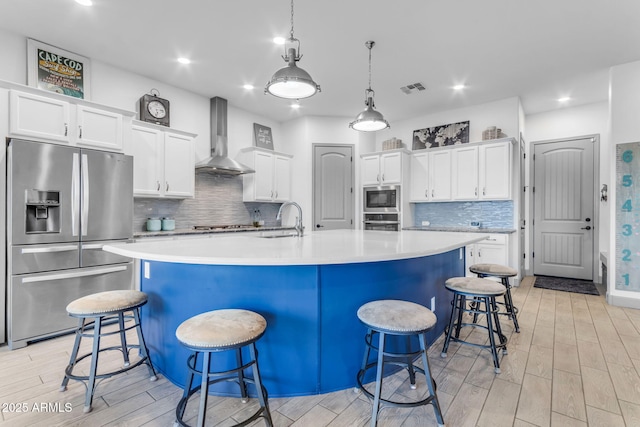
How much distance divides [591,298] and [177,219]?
19.1 ft

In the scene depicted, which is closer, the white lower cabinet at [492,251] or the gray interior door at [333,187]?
the white lower cabinet at [492,251]

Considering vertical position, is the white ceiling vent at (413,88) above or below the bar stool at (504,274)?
above

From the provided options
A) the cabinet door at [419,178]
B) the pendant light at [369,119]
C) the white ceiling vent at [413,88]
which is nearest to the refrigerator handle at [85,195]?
the pendant light at [369,119]

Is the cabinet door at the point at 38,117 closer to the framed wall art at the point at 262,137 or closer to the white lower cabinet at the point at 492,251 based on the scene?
the framed wall art at the point at 262,137

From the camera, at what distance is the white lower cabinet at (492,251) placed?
460 centimetres

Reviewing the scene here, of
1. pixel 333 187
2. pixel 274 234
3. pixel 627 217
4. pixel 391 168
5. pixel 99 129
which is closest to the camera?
pixel 99 129

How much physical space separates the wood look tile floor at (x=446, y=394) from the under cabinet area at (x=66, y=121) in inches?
76.2

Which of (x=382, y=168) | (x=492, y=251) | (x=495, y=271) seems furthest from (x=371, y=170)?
(x=495, y=271)

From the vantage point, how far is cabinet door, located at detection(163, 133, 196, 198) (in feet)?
13.6

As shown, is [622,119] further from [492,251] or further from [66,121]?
[66,121]

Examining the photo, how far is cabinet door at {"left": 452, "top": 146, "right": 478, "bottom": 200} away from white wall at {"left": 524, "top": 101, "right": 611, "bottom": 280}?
50.0 inches

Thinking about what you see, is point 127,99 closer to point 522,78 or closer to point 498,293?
point 498,293

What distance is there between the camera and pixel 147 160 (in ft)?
12.9

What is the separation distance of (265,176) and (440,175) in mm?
3082
